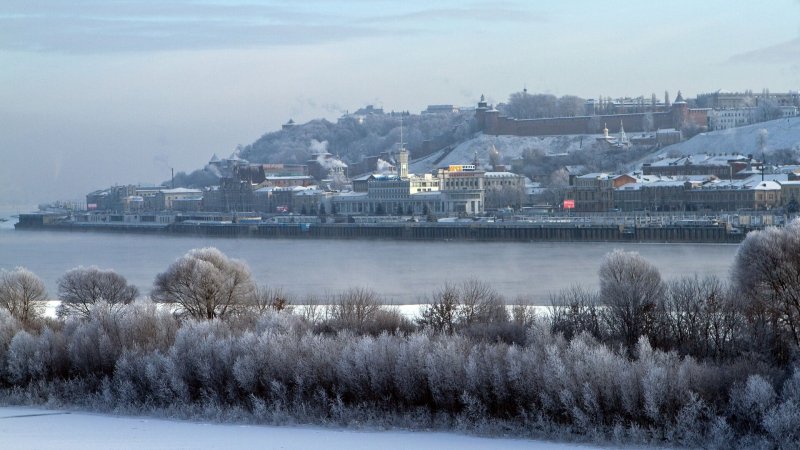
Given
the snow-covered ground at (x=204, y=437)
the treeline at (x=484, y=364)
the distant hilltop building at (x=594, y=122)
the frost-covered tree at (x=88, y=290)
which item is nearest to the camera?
the snow-covered ground at (x=204, y=437)

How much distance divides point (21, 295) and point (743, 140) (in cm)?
3328

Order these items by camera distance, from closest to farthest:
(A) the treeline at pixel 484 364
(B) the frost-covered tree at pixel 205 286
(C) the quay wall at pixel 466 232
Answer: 1. (A) the treeline at pixel 484 364
2. (B) the frost-covered tree at pixel 205 286
3. (C) the quay wall at pixel 466 232

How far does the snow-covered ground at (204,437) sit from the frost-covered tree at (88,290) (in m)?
3.81

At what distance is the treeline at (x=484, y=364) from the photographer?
5.48 m

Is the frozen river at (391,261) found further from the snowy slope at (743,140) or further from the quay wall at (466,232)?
the snowy slope at (743,140)

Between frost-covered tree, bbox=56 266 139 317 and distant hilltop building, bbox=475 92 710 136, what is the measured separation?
117ft

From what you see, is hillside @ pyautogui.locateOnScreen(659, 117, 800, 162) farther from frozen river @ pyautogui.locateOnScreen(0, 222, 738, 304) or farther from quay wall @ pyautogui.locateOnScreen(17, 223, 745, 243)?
frozen river @ pyautogui.locateOnScreen(0, 222, 738, 304)

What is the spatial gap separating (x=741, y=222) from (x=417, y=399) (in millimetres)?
20295

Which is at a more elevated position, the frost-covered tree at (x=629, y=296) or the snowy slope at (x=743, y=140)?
the snowy slope at (x=743, y=140)

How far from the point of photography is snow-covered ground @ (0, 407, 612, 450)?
5367 millimetres

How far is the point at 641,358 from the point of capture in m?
5.87

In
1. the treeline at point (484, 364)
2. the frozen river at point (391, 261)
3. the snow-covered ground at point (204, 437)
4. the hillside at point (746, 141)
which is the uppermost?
the hillside at point (746, 141)

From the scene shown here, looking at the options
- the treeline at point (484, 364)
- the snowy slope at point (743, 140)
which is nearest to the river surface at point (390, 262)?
the treeline at point (484, 364)

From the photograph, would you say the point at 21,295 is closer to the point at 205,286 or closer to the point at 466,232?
the point at 205,286
